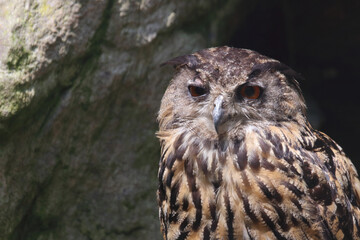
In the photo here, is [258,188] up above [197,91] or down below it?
below

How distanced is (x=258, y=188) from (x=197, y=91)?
1.44ft

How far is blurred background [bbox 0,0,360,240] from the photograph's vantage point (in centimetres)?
256

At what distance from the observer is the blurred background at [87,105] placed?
2557 mm

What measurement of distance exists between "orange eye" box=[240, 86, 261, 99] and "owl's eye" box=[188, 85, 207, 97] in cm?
15

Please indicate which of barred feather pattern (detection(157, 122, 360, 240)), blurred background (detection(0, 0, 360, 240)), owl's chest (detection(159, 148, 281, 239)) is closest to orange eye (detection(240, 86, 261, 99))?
barred feather pattern (detection(157, 122, 360, 240))

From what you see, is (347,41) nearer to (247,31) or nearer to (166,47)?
(247,31)

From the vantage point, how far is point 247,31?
13.6ft

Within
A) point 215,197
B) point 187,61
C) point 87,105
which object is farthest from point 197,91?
point 87,105

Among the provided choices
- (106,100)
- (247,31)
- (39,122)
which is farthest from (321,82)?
(39,122)

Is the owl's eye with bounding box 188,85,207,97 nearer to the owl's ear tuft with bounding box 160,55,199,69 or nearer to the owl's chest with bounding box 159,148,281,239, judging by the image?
the owl's ear tuft with bounding box 160,55,199,69

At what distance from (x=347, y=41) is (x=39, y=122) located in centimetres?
304

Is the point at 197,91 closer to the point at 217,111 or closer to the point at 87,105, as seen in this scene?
the point at 217,111

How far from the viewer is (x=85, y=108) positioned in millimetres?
2893

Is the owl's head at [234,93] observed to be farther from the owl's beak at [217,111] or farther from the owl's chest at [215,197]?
the owl's chest at [215,197]
